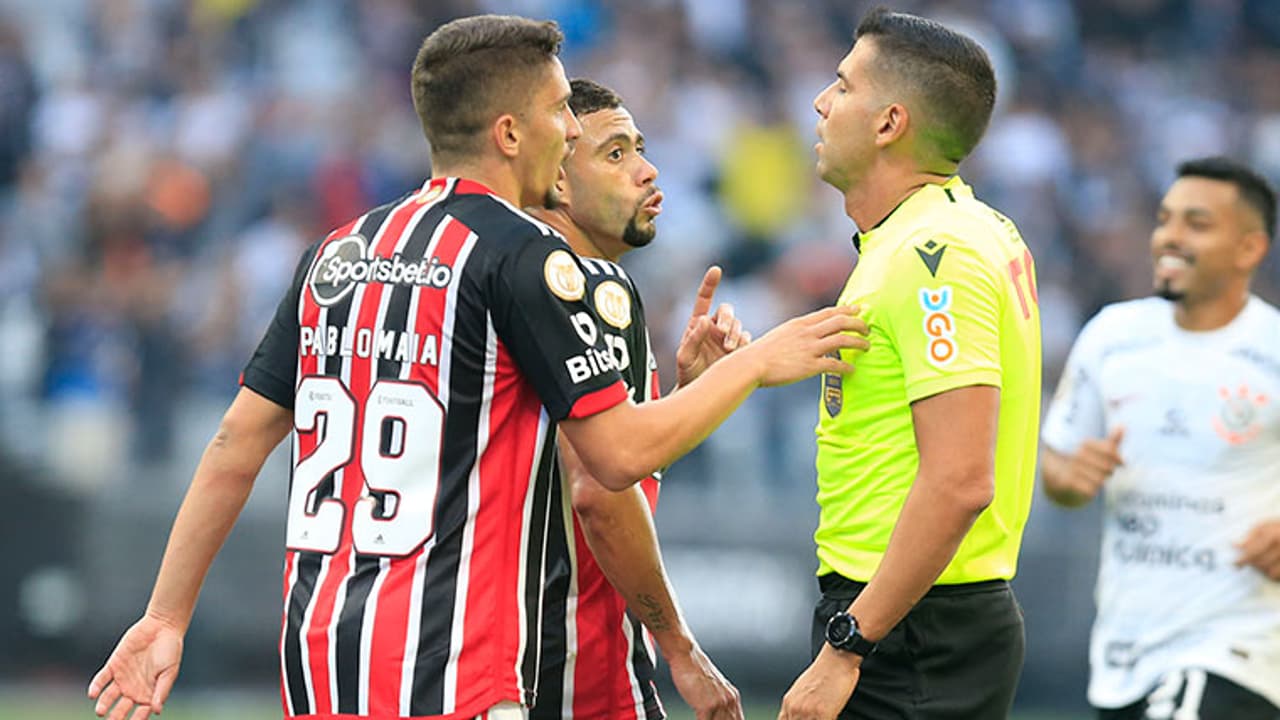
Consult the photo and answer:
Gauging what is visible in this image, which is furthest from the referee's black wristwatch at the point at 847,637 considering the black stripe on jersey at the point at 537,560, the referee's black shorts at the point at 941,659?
the black stripe on jersey at the point at 537,560

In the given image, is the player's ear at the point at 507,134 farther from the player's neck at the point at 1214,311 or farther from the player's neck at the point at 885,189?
the player's neck at the point at 1214,311

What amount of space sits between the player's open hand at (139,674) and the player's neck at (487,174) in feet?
4.65

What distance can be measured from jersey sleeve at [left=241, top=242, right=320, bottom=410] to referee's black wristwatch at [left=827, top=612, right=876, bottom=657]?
151 centimetres

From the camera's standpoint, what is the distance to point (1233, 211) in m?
6.84

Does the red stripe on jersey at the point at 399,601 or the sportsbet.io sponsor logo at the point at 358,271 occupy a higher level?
the sportsbet.io sponsor logo at the point at 358,271

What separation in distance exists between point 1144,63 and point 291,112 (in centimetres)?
819

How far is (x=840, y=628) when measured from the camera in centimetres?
425

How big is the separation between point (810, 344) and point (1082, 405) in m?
2.85

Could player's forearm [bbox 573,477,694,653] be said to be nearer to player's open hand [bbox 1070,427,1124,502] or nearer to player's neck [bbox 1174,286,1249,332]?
player's open hand [bbox 1070,427,1124,502]

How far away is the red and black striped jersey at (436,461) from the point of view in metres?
4.16

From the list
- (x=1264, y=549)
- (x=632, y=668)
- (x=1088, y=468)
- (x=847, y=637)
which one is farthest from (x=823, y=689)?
(x=1264, y=549)

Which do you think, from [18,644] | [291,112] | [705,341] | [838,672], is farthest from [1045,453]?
[291,112]

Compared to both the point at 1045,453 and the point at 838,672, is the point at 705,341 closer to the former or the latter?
the point at 838,672

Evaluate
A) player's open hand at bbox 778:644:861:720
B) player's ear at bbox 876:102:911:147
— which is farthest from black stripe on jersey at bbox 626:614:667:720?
player's ear at bbox 876:102:911:147
